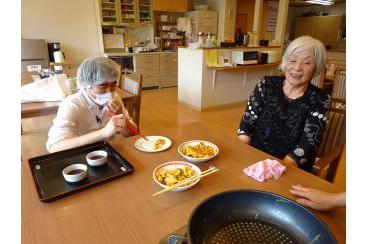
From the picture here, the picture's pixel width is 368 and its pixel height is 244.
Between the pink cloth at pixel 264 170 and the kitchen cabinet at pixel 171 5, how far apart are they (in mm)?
5491

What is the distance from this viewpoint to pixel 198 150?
1.15m

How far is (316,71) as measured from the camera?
1.41 metres

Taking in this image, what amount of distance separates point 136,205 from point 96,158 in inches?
14.3

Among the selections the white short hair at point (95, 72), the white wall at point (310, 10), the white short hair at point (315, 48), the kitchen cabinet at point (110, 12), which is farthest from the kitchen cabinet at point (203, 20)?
the white short hair at point (95, 72)

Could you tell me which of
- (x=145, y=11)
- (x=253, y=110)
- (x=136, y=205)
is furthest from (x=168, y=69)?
(x=136, y=205)

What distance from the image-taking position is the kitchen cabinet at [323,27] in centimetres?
745

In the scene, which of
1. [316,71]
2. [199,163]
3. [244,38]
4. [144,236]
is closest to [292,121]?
[316,71]

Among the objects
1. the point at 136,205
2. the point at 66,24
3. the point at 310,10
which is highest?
the point at 310,10

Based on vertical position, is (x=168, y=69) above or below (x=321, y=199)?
above

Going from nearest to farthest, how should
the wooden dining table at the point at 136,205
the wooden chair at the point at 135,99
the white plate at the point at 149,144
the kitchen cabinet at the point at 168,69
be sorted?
1. the wooden dining table at the point at 136,205
2. the white plate at the point at 149,144
3. the wooden chair at the point at 135,99
4. the kitchen cabinet at the point at 168,69

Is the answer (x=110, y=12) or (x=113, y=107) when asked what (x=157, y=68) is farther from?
(x=113, y=107)

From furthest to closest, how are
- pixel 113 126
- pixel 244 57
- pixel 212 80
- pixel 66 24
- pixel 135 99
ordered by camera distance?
pixel 66 24, pixel 212 80, pixel 244 57, pixel 135 99, pixel 113 126

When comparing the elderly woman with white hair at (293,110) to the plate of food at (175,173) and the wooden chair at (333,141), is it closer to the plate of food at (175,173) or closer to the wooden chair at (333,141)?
the wooden chair at (333,141)

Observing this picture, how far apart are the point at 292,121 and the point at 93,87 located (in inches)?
46.9
